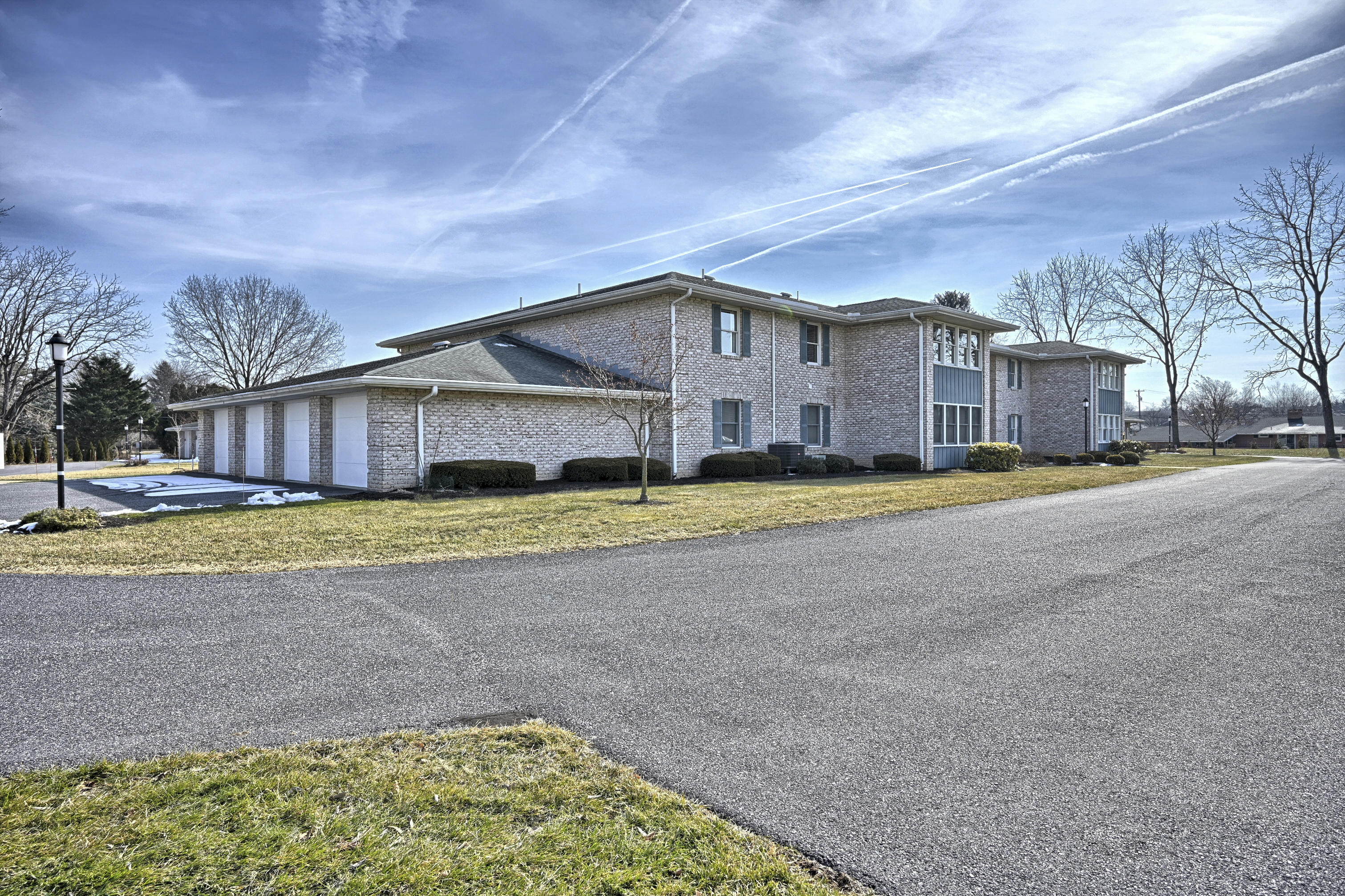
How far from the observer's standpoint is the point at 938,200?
21.2m

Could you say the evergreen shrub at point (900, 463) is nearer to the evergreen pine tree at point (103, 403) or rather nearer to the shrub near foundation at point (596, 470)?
the shrub near foundation at point (596, 470)

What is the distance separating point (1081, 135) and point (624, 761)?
20.5 meters

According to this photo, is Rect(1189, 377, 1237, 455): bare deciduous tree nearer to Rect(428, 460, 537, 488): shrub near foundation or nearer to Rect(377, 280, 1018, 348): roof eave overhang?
Rect(377, 280, 1018, 348): roof eave overhang

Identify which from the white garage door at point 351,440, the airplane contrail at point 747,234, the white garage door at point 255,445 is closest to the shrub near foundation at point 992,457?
the airplane contrail at point 747,234

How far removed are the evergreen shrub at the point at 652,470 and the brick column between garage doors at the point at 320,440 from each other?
25.6 ft

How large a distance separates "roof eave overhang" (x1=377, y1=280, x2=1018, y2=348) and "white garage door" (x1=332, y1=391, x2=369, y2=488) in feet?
24.9

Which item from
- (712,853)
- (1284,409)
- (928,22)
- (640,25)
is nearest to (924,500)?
(928,22)

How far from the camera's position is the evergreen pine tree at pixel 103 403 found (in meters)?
46.2

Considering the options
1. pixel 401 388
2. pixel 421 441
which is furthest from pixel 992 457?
pixel 401 388

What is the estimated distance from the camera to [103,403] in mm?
46938

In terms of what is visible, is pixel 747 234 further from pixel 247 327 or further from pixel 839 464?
pixel 247 327

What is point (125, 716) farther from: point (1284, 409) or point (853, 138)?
point (1284, 409)

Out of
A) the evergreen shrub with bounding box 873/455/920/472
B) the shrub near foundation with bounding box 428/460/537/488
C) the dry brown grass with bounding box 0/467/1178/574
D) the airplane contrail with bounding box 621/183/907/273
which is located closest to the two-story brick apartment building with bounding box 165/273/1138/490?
the evergreen shrub with bounding box 873/455/920/472

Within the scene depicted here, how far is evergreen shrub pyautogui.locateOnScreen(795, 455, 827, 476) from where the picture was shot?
22484 mm
